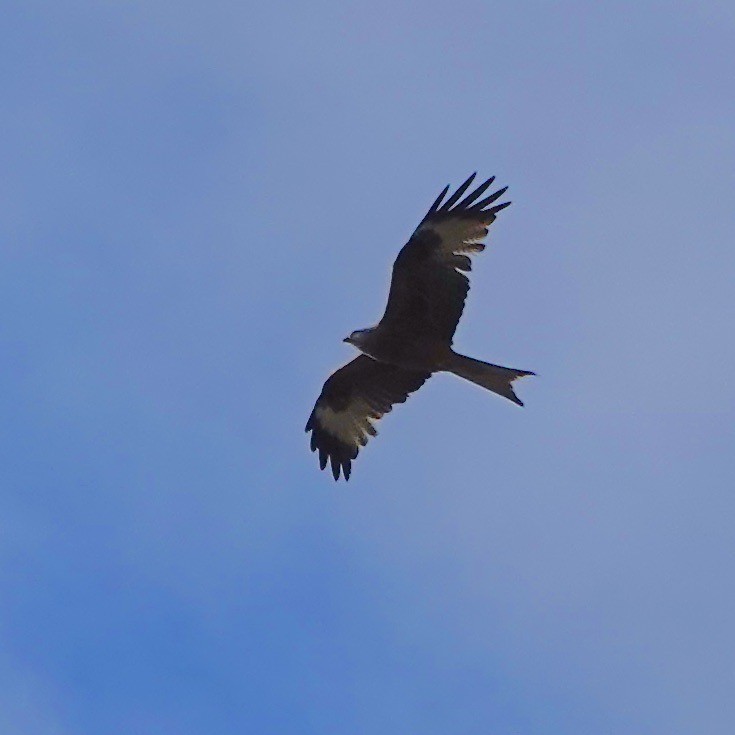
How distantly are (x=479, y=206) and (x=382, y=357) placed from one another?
1.42 meters

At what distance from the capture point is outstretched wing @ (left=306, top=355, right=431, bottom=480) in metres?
13.4

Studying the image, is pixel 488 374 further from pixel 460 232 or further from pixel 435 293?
pixel 460 232

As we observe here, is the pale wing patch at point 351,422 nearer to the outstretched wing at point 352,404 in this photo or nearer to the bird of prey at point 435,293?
the outstretched wing at point 352,404

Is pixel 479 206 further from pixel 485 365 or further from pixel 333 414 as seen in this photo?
pixel 333 414

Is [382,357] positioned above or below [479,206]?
below

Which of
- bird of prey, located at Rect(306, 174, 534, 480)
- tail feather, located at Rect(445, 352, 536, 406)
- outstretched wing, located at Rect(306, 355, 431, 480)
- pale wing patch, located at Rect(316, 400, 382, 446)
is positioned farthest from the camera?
pale wing patch, located at Rect(316, 400, 382, 446)

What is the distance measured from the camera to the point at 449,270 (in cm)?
1228

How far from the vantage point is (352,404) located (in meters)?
13.6

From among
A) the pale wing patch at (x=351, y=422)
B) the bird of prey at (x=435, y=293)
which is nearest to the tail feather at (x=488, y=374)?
the bird of prey at (x=435, y=293)

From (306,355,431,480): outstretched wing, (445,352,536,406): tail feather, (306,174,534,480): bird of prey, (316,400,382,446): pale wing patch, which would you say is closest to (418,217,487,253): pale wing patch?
(306,174,534,480): bird of prey

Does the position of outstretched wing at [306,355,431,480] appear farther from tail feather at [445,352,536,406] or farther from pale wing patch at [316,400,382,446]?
tail feather at [445,352,536,406]

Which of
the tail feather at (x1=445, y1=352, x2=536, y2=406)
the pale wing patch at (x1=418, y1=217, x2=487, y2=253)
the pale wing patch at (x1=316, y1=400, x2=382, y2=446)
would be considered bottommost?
the tail feather at (x1=445, y1=352, x2=536, y2=406)

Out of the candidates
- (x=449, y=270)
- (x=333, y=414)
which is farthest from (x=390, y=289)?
(x=333, y=414)

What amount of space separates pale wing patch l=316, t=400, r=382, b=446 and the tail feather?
143 centimetres
